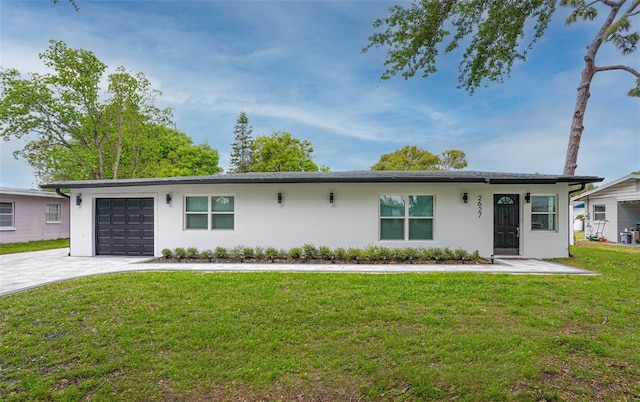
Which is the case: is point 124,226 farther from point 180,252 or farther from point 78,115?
point 78,115

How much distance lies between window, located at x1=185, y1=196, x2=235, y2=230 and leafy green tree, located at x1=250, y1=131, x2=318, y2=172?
20.3m

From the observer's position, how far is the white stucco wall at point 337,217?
9.42 meters

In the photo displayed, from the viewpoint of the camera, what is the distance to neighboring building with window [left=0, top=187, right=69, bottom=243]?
49.3ft

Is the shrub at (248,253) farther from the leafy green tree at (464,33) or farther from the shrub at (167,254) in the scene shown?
the leafy green tree at (464,33)

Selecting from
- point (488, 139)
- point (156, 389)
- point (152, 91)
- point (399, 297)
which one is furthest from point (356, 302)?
point (152, 91)

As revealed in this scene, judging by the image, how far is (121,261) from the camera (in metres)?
9.10

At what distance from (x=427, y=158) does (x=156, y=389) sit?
31.6 m

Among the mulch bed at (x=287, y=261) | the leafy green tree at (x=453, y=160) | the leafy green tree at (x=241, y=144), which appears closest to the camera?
the mulch bed at (x=287, y=261)

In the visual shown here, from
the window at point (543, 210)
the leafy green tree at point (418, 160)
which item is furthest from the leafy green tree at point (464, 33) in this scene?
the leafy green tree at point (418, 160)

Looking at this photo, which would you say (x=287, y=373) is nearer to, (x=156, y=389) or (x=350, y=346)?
(x=350, y=346)

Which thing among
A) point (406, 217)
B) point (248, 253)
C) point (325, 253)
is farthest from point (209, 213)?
point (406, 217)

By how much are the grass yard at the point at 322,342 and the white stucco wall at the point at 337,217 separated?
12.1 ft

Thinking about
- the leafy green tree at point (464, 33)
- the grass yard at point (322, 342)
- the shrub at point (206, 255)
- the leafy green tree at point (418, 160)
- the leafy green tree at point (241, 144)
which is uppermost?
→ the leafy green tree at point (241, 144)

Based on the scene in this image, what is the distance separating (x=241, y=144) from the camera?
128 feet
